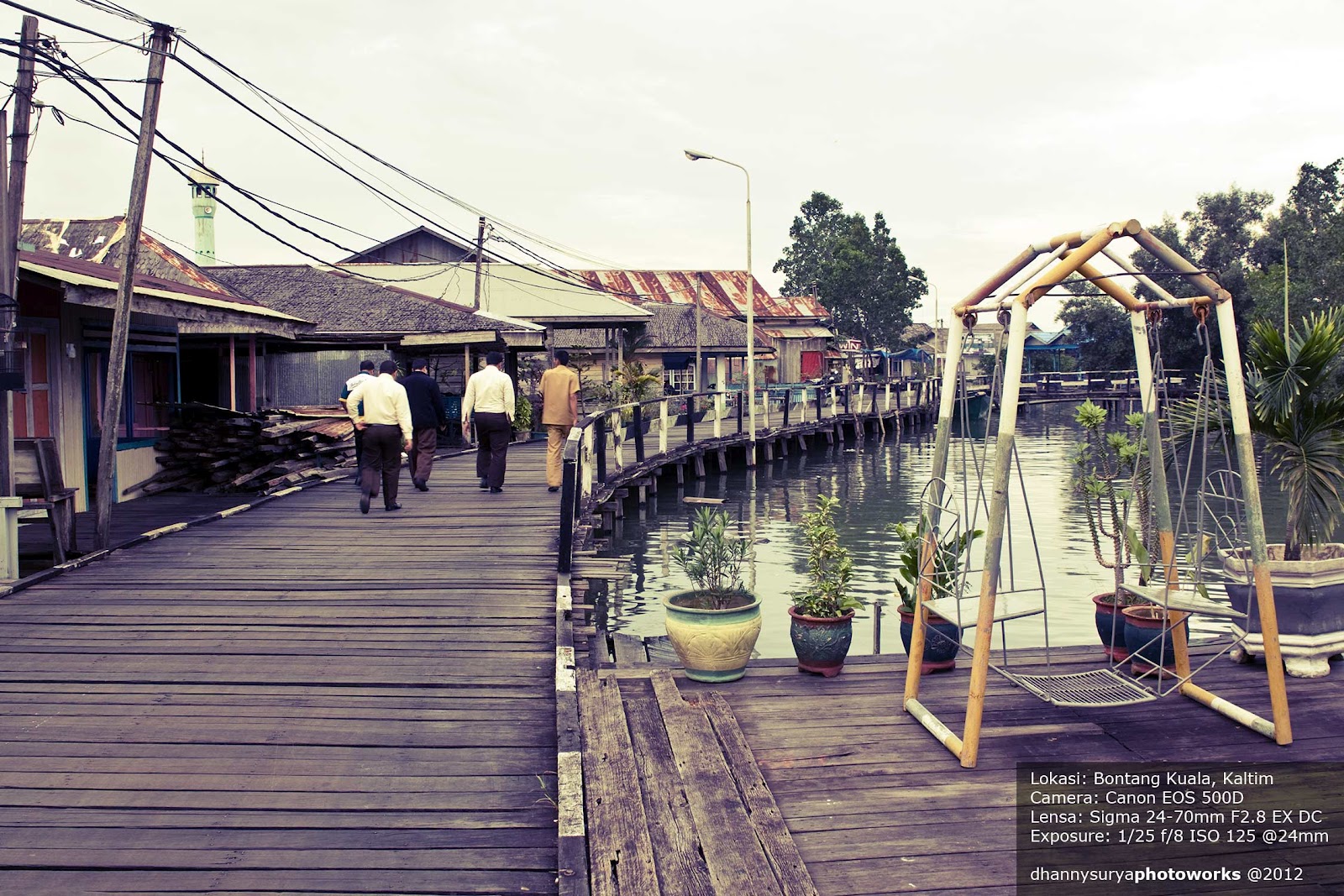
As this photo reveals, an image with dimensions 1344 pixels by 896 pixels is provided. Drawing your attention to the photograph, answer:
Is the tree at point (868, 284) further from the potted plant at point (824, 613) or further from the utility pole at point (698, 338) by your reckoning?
the potted plant at point (824, 613)

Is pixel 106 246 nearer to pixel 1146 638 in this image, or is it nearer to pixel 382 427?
pixel 382 427

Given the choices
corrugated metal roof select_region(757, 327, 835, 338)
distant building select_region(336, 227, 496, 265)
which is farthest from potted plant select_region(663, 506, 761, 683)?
corrugated metal roof select_region(757, 327, 835, 338)

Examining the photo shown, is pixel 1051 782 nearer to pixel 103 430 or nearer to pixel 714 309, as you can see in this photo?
pixel 103 430

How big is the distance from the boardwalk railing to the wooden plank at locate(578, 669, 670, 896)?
10.7 feet

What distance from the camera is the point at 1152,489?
6.40m

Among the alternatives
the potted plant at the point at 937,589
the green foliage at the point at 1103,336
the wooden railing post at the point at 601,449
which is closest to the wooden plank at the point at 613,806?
the potted plant at the point at 937,589

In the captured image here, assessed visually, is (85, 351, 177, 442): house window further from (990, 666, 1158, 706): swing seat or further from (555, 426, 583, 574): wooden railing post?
(990, 666, 1158, 706): swing seat

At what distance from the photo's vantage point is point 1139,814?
184 inches

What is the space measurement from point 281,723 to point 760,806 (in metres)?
2.77

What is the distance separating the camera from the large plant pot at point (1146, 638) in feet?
21.1

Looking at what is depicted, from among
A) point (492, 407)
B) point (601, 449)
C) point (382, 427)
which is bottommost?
point (601, 449)

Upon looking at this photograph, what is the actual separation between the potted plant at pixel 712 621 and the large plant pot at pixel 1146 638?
2264 millimetres

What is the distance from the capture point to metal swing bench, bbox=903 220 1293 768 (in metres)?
5.24

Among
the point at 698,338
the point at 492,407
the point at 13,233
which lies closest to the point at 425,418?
the point at 492,407
